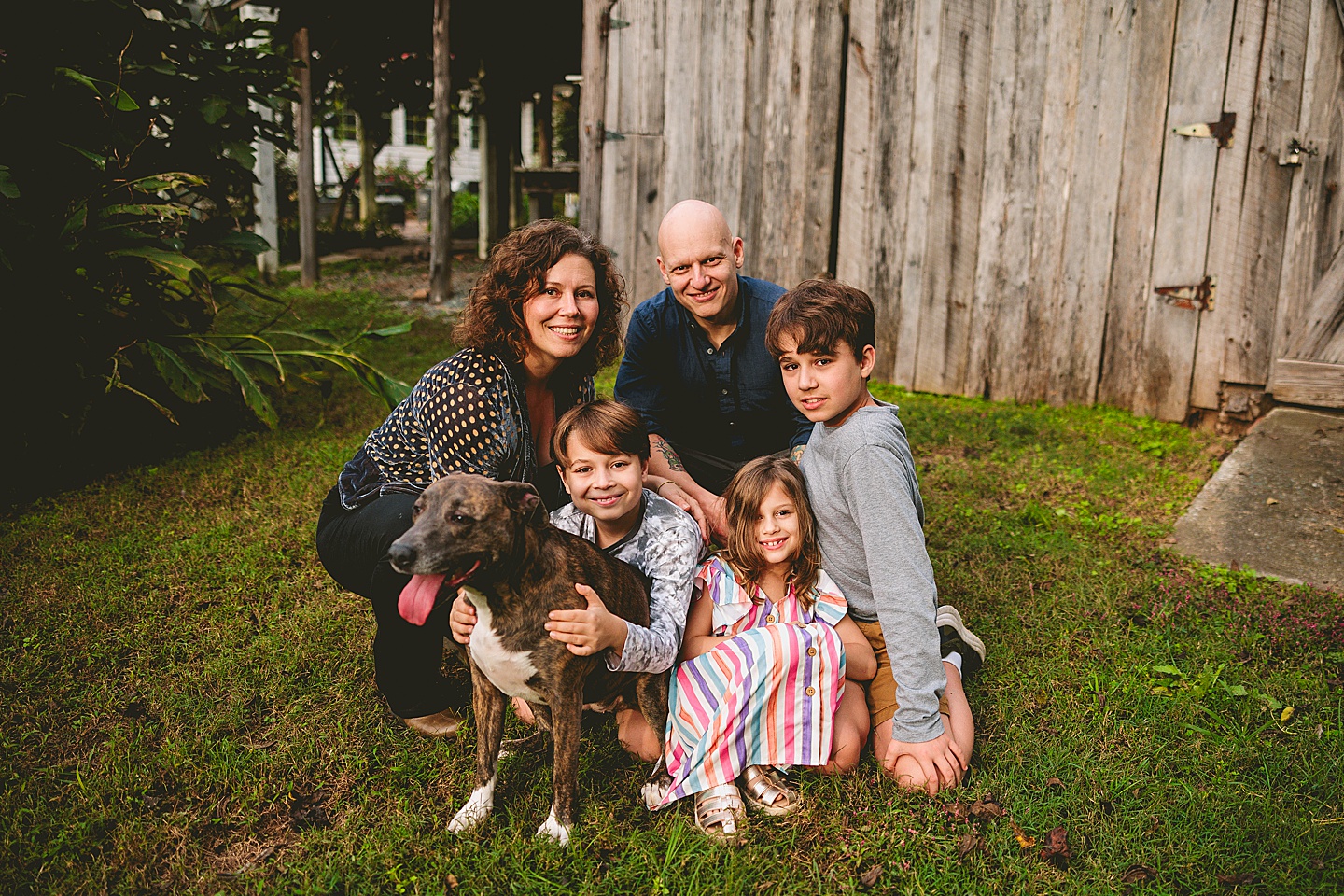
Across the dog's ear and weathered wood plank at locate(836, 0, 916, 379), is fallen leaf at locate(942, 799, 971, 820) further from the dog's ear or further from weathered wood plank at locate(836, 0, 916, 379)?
weathered wood plank at locate(836, 0, 916, 379)

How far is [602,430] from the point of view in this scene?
111 inches

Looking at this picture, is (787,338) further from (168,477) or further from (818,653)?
(168,477)

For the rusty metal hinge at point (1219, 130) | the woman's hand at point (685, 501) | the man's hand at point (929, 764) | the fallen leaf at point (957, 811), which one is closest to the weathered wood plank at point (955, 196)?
the rusty metal hinge at point (1219, 130)

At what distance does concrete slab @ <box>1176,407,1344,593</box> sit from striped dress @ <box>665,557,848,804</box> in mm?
2515

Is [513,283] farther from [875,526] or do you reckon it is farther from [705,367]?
[875,526]

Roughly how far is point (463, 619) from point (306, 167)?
10.4 m

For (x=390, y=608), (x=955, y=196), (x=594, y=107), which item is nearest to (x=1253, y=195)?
(x=955, y=196)

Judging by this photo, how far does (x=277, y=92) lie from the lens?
659 centimetres

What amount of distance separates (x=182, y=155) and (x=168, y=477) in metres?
2.21

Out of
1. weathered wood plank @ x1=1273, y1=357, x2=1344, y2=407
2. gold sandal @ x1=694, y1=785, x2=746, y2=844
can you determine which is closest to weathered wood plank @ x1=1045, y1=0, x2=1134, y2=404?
weathered wood plank @ x1=1273, y1=357, x2=1344, y2=407

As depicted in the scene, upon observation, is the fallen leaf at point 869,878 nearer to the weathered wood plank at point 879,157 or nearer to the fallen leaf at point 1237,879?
the fallen leaf at point 1237,879

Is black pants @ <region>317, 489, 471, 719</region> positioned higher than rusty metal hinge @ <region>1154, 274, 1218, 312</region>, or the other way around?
rusty metal hinge @ <region>1154, 274, 1218, 312</region>

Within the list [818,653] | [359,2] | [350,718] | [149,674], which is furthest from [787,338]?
[359,2]

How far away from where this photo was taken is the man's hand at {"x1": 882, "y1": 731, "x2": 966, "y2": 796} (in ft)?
8.96
